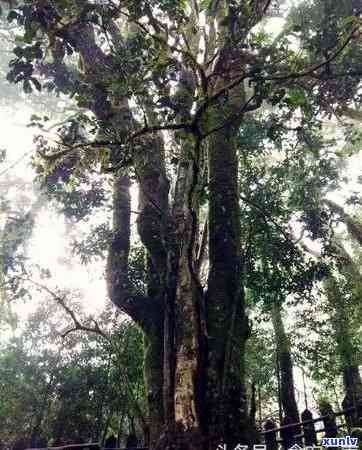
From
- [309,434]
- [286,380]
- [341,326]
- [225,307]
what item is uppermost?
[341,326]

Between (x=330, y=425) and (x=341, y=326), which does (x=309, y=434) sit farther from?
(x=341, y=326)

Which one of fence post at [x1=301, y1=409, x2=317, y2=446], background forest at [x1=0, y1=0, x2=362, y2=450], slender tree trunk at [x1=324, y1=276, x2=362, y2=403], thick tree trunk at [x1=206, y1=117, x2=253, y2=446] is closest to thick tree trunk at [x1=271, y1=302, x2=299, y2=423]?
background forest at [x1=0, y1=0, x2=362, y2=450]

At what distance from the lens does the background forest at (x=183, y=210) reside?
13.7ft

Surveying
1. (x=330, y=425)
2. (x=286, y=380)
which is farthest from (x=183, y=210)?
(x=286, y=380)

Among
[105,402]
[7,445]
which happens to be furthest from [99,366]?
[7,445]

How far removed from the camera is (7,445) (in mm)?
11562

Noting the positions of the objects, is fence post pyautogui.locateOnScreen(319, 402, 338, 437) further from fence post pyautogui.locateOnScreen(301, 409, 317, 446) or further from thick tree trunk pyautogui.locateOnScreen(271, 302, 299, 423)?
thick tree trunk pyautogui.locateOnScreen(271, 302, 299, 423)

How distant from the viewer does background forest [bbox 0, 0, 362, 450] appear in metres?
4.17

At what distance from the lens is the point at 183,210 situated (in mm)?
6062

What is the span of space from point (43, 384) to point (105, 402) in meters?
2.88

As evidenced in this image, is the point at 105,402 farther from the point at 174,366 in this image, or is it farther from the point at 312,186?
the point at 312,186

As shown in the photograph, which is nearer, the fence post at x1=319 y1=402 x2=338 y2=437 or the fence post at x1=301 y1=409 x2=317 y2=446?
the fence post at x1=319 y1=402 x2=338 y2=437

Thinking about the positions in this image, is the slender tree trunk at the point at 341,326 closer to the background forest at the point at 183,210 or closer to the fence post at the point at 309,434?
the background forest at the point at 183,210

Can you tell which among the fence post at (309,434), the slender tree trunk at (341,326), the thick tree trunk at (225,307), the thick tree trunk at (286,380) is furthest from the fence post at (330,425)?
the thick tree trunk at (286,380)
